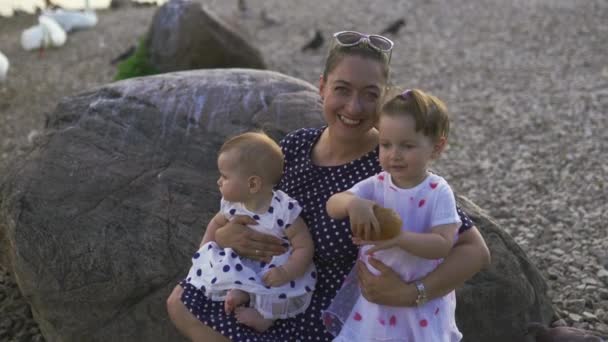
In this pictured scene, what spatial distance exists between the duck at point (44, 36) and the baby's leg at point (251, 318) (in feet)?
34.7

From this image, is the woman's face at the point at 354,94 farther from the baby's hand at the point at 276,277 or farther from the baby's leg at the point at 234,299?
the baby's leg at the point at 234,299

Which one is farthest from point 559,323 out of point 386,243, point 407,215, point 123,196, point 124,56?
point 124,56

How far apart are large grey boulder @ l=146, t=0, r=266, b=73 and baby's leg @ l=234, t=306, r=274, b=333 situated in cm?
658

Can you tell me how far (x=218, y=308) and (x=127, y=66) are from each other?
285 inches

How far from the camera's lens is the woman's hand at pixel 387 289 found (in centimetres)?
275

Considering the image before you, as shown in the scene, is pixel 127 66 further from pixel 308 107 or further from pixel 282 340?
pixel 282 340

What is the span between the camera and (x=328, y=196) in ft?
10.3

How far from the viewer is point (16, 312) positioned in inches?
191

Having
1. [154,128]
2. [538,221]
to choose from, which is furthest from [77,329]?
[538,221]

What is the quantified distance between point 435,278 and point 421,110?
0.62 metres

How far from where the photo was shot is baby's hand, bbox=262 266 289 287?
291 cm

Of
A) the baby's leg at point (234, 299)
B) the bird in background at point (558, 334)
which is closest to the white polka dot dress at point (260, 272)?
the baby's leg at point (234, 299)

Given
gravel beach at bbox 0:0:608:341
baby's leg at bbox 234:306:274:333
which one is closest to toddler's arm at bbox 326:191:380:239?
baby's leg at bbox 234:306:274:333

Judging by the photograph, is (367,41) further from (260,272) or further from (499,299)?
(499,299)
